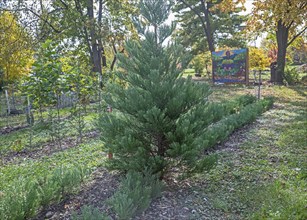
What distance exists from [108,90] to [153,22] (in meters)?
0.84

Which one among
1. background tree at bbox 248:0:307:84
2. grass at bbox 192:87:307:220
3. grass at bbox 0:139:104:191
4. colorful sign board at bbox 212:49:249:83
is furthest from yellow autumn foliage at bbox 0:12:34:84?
colorful sign board at bbox 212:49:249:83

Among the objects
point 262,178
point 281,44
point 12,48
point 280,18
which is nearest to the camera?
point 262,178

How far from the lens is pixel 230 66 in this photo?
14469 mm

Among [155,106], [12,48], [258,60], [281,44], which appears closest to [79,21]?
[12,48]

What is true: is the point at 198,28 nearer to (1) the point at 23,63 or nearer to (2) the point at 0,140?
(1) the point at 23,63

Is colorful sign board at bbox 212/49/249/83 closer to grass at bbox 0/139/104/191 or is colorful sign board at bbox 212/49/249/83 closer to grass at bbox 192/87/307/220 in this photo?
grass at bbox 192/87/307/220

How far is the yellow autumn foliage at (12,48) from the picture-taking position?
7.51m

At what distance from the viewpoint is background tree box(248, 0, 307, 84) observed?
25.7 ft

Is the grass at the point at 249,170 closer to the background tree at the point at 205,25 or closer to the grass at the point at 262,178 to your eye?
the grass at the point at 262,178

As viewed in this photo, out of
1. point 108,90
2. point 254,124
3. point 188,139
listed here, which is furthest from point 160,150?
point 254,124

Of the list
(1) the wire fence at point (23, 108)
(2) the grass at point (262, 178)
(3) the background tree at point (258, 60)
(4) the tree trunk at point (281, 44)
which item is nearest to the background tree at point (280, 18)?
(4) the tree trunk at point (281, 44)

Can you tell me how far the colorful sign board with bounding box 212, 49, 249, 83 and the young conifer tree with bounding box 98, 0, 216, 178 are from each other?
11.9 meters

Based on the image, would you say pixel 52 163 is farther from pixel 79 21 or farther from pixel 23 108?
pixel 79 21

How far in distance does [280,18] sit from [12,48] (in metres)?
8.28
